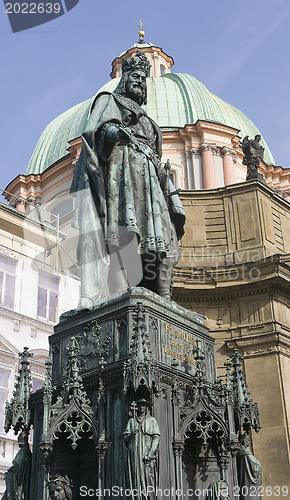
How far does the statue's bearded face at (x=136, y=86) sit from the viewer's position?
29.7ft

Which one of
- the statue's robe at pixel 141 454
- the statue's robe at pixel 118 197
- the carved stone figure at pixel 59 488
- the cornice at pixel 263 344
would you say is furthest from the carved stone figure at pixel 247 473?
the cornice at pixel 263 344

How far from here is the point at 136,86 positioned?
9.06 meters

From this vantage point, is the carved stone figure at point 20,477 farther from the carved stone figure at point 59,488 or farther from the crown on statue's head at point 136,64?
the crown on statue's head at point 136,64

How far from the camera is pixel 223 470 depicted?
7160mm

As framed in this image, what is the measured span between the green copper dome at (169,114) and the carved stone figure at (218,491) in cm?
3304

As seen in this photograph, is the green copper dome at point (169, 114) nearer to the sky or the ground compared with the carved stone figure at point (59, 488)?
nearer to the sky

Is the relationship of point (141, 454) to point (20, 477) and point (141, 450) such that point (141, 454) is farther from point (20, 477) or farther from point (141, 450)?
point (20, 477)

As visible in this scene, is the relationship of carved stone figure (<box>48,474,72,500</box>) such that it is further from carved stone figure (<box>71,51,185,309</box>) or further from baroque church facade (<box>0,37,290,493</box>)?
baroque church facade (<box>0,37,290,493</box>)

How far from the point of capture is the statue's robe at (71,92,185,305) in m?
8.02

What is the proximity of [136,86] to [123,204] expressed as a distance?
1.82 m

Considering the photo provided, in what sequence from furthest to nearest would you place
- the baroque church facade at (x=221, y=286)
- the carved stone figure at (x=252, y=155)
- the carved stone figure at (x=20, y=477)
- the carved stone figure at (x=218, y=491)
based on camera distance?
the carved stone figure at (x=252, y=155) < the baroque church facade at (x=221, y=286) < the carved stone figure at (x=20, y=477) < the carved stone figure at (x=218, y=491)

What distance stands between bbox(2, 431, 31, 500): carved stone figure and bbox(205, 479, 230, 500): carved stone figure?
187 centimetres

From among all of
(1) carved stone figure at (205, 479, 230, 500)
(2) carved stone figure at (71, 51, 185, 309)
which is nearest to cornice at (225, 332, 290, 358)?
(2) carved stone figure at (71, 51, 185, 309)

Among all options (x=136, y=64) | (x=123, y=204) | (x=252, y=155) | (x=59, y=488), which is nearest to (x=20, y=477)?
(x=59, y=488)
